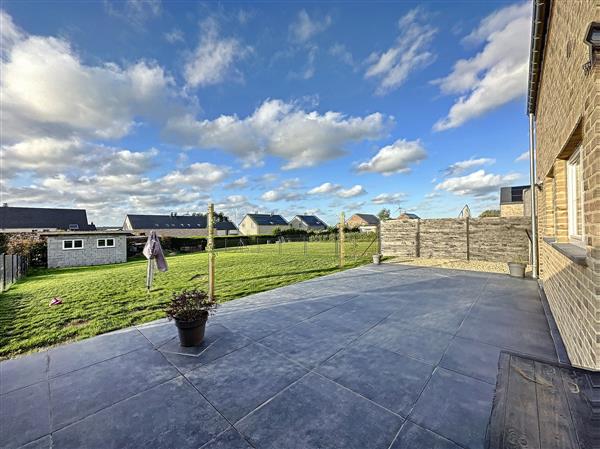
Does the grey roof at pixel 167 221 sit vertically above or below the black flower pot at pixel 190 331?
above

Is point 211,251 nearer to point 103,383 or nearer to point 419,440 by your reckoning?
Result: point 103,383

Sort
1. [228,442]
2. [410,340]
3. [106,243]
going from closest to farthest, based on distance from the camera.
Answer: [228,442]
[410,340]
[106,243]

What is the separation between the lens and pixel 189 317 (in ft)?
10.9

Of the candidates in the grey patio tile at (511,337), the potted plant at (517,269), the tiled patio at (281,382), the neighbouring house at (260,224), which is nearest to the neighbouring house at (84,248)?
A: the tiled patio at (281,382)

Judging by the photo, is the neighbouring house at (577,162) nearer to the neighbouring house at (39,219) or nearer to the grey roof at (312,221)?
the neighbouring house at (39,219)

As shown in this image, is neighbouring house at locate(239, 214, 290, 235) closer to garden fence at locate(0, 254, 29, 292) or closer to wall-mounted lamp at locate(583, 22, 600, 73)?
garden fence at locate(0, 254, 29, 292)

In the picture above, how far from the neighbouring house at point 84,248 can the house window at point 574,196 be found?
21.8 metres

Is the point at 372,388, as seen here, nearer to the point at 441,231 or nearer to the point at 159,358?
the point at 159,358

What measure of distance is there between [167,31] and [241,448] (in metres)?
9.64

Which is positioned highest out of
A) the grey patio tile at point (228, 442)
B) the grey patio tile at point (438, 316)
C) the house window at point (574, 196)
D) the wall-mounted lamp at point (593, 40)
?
the wall-mounted lamp at point (593, 40)

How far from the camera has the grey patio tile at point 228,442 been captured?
1.77m

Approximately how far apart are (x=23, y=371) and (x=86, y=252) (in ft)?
57.0

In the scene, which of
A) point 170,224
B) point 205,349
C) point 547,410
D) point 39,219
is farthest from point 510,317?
point 170,224

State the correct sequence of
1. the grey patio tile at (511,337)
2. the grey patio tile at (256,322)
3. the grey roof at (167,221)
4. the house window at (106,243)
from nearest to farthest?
1. the grey patio tile at (511,337)
2. the grey patio tile at (256,322)
3. the house window at (106,243)
4. the grey roof at (167,221)
